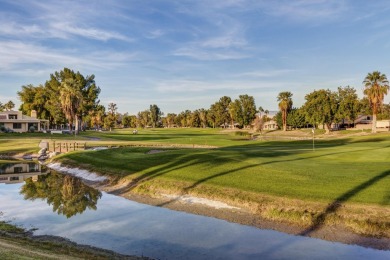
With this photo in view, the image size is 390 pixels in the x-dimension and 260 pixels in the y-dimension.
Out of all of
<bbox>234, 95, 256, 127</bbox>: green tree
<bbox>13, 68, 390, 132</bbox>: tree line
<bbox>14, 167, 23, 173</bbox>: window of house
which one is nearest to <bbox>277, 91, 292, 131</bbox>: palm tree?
<bbox>13, 68, 390, 132</bbox>: tree line

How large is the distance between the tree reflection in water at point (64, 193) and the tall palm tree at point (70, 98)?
7200cm

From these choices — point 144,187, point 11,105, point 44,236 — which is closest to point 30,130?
point 11,105

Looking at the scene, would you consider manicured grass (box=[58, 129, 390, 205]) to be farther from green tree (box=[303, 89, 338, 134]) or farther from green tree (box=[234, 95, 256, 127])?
green tree (box=[234, 95, 256, 127])

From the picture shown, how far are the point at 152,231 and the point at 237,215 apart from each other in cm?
490

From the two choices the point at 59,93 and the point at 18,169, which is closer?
the point at 18,169

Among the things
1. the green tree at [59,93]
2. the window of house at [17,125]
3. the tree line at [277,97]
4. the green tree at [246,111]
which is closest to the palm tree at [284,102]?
the tree line at [277,97]

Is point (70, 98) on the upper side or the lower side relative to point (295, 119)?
upper

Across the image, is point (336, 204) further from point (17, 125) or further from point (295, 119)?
point (295, 119)

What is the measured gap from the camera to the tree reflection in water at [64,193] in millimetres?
22859

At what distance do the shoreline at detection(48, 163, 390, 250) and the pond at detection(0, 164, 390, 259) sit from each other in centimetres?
53

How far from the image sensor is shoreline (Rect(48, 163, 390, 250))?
15.6 metres

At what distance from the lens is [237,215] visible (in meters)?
19.6

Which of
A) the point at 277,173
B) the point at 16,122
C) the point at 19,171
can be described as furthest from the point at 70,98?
the point at 277,173

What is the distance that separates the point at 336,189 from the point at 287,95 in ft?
432
